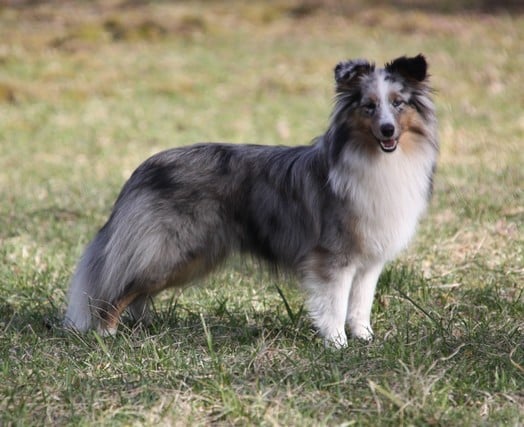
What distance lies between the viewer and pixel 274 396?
150 inches

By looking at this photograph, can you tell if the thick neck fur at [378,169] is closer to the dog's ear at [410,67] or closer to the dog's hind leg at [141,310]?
the dog's ear at [410,67]

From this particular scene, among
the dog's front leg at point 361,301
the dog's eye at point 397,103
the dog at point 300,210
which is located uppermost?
the dog's eye at point 397,103

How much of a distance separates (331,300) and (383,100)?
112 cm

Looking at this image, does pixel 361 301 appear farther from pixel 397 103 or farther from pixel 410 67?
pixel 410 67

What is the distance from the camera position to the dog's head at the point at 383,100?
14.8 ft

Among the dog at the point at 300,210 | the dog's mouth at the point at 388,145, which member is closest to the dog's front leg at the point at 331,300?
the dog at the point at 300,210

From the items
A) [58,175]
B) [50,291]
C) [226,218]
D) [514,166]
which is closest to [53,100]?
[58,175]

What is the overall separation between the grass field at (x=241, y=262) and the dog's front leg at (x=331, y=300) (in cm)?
11

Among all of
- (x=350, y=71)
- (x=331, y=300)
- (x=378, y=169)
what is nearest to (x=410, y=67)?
(x=350, y=71)

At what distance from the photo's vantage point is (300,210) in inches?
192

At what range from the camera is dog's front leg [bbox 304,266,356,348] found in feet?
15.6

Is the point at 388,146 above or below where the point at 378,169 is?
above

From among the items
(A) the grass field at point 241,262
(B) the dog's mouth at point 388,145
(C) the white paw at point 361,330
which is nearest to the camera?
(A) the grass field at point 241,262

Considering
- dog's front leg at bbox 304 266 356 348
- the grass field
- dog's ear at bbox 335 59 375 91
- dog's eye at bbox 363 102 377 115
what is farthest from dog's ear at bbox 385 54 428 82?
the grass field
